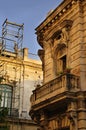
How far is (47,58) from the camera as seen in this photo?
20359mm

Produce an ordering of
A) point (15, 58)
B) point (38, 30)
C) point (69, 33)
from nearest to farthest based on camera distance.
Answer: point (69, 33), point (38, 30), point (15, 58)

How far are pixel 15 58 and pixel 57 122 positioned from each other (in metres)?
13.8

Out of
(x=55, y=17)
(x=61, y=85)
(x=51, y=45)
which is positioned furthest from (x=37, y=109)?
(x=55, y=17)

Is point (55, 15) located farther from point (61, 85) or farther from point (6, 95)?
point (6, 95)

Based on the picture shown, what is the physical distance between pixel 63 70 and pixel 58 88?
2.19m

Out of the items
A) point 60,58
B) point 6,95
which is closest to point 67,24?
point 60,58

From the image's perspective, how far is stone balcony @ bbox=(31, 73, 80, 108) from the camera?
633 inches

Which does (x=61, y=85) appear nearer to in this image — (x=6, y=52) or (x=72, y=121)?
(x=72, y=121)

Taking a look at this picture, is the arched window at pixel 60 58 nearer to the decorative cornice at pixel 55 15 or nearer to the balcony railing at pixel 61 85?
the balcony railing at pixel 61 85

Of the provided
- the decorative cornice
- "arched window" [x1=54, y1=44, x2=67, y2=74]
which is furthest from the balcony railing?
the decorative cornice

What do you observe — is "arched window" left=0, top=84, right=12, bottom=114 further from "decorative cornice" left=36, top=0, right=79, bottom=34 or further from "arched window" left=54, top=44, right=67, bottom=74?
"arched window" left=54, top=44, right=67, bottom=74

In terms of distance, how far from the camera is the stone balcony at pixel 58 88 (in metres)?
16.1

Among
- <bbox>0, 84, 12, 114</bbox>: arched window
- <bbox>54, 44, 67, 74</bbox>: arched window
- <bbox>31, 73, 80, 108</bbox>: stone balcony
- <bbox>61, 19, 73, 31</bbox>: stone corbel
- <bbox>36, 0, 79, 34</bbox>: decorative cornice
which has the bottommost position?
<bbox>31, 73, 80, 108</bbox>: stone balcony

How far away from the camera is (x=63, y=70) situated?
18.6 metres
